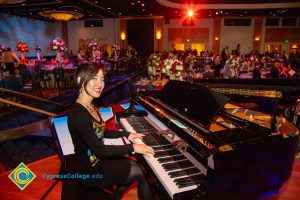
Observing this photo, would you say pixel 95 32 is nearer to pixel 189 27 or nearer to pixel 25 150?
pixel 189 27

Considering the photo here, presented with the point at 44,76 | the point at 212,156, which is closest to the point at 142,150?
the point at 212,156

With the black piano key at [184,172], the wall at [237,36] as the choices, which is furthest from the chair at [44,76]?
the wall at [237,36]

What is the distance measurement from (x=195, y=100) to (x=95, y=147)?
1033 mm

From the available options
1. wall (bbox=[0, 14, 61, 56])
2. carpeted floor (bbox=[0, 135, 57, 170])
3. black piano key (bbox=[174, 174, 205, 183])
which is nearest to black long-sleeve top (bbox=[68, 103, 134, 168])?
black piano key (bbox=[174, 174, 205, 183])

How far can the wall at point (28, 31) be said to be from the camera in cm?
1469

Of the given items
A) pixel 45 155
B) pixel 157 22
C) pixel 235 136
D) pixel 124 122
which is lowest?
pixel 45 155

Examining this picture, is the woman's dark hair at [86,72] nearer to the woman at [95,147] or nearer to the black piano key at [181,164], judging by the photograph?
the woman at [95,147]

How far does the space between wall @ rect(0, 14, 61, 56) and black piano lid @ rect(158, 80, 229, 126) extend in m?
15.9

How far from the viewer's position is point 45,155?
12.9 feet

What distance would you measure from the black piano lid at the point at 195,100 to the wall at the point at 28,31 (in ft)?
52.1

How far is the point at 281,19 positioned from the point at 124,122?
66.2 feet

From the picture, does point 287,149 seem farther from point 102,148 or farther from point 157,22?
point 157,22

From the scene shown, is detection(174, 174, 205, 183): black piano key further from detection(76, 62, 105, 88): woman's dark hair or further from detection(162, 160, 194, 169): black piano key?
detection(76, 62, 105, 88): woman's dark hair

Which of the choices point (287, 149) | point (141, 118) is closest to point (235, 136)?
point (287, 149)
